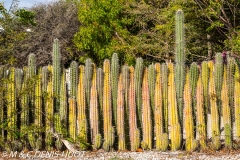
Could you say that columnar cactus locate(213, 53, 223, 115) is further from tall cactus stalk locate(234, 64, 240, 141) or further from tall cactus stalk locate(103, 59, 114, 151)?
tall cactus stalk locate(103, 59, 114, 151)

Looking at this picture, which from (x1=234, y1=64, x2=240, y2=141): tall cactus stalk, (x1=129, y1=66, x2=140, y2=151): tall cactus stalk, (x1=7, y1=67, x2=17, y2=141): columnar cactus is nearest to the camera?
(x1=7, y1=67, x2=17, y2=141): columnar cactus

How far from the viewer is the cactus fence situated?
6.83 m

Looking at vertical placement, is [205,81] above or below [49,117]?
above

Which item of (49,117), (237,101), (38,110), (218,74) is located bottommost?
(49,117)

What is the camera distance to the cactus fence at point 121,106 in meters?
6.83

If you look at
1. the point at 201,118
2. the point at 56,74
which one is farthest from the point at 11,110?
the point at 201,118

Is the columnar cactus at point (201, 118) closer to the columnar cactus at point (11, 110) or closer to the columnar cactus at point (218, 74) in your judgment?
the columnar cactus at point (218, 74)

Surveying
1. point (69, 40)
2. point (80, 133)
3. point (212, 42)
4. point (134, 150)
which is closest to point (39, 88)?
point (80, 133)

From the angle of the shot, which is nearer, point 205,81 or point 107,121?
point 107,121

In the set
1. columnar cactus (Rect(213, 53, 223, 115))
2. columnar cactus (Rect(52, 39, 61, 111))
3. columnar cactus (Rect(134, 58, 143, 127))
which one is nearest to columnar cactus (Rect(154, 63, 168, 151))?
columnar cactus (Rect(134, 58, 143, 127))

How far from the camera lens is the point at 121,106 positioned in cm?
684

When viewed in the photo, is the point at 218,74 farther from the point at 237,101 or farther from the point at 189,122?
→ the point at 189,122

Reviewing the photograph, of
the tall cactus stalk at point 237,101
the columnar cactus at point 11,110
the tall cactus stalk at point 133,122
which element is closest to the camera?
the columnar cactus at point 11,110

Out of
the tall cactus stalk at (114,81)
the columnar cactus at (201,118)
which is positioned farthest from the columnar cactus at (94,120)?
the columnar cactus at (201,118)
